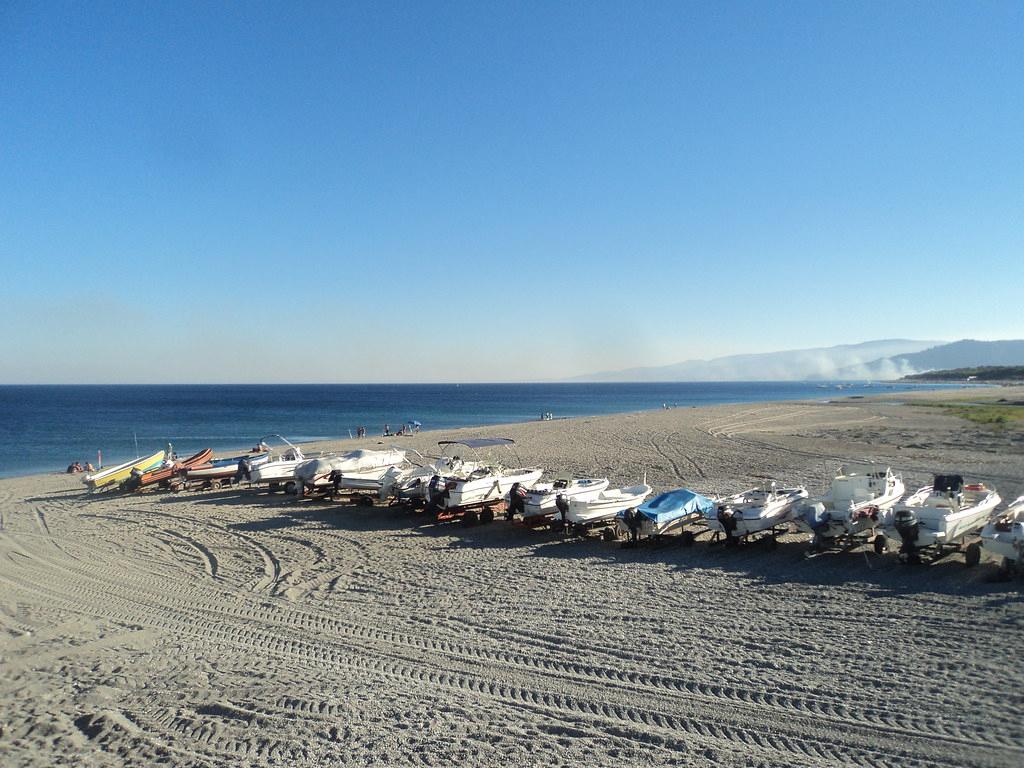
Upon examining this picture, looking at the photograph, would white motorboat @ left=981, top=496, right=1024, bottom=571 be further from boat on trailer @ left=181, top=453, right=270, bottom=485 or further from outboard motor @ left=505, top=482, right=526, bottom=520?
boat on trailer @ left=181, top=453, right=270, bottom=485

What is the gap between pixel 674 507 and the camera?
12539 millimetres

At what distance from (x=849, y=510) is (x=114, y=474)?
21126 millimetres

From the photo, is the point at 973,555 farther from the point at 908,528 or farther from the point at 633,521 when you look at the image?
the point at 633,521

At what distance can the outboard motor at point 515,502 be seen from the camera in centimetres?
1393

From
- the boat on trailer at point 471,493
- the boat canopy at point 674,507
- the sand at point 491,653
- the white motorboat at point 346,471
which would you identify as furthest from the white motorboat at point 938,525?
the white motorboat at point 346,471

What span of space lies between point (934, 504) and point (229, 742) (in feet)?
37.6

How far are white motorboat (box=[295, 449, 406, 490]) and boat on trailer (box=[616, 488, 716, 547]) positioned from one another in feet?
23.2

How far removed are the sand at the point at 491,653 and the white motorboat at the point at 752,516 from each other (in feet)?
1.29

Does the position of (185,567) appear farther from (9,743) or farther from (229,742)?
(229,742)

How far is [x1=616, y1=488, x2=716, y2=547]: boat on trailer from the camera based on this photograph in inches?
481

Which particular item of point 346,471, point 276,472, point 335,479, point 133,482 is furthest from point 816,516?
point 133,482

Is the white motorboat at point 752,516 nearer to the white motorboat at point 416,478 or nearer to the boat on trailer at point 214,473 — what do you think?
the white motorboat at point 416,478

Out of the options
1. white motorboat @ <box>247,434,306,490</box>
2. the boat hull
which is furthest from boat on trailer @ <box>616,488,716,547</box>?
white motorboat @ <box>247,434,306,490</box>

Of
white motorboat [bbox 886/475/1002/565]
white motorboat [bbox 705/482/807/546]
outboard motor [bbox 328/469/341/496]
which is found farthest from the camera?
outboard motor [bbox 328/469/341/496]
